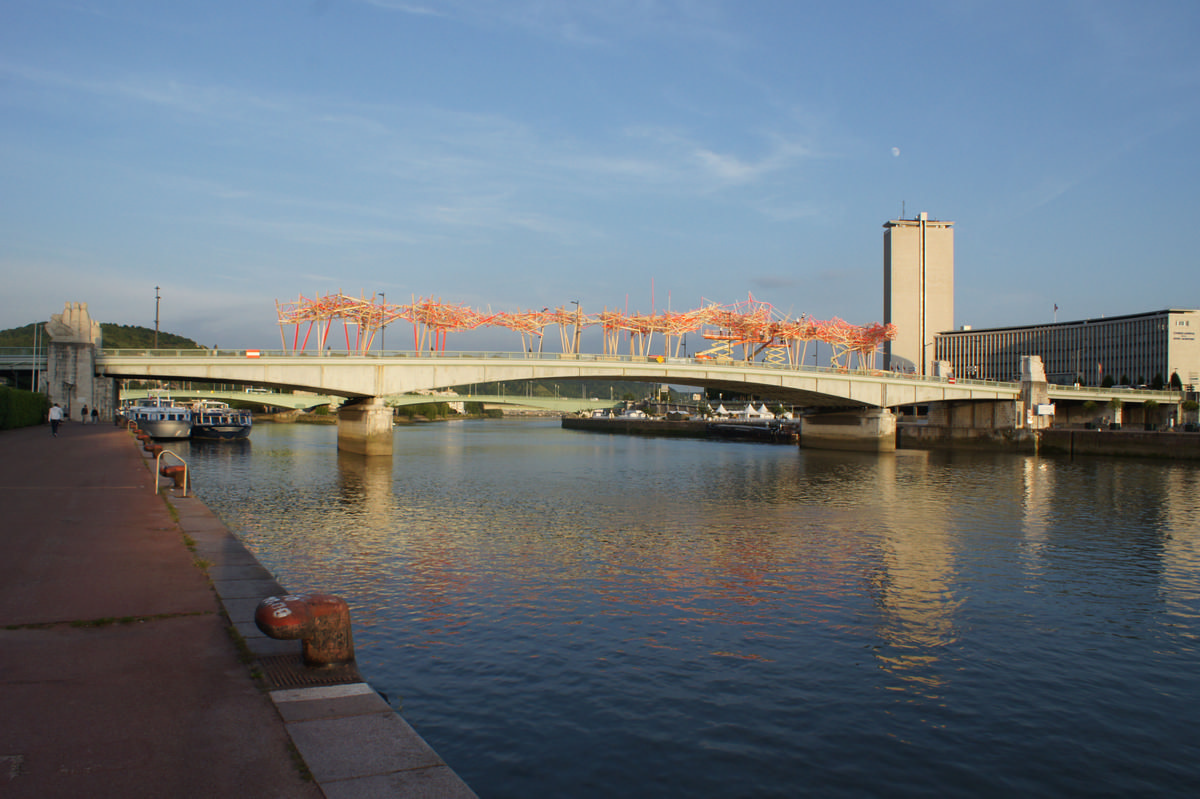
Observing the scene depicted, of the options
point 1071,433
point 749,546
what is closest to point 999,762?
point 749,546

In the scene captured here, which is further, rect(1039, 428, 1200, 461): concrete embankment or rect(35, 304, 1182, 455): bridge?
rect(1039, 428, 1200, 461): concrete embankment

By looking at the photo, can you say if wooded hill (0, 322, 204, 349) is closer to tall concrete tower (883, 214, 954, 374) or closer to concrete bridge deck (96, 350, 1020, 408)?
concrete bridge deck (96, 350, 1020, 408)

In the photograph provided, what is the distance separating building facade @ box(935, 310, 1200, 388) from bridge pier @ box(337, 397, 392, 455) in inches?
4025

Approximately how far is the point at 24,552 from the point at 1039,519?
30631mm

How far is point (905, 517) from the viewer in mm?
30359

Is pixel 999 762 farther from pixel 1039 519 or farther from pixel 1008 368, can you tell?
pixel 1008 368

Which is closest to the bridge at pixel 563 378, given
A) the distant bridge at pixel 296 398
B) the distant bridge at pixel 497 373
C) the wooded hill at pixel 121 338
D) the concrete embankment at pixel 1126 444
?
the distant bridge at pixel 497 373

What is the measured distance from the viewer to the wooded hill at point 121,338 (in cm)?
14200

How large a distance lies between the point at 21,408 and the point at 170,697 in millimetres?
53570

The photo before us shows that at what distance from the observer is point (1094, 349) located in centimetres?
15625

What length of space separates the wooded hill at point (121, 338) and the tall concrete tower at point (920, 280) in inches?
5816

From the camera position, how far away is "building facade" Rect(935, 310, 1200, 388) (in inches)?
5354

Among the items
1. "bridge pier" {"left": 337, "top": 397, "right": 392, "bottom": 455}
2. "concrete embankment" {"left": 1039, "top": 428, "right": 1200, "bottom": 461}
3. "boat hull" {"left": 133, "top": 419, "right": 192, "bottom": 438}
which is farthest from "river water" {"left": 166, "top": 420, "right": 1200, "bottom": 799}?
"boat hull" {"left": 133, "top": 419, "right": 192, "bottom": 438}

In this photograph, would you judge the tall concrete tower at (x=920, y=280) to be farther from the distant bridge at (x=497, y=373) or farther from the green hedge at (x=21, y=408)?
the green hedge at (x=21, y=408)
